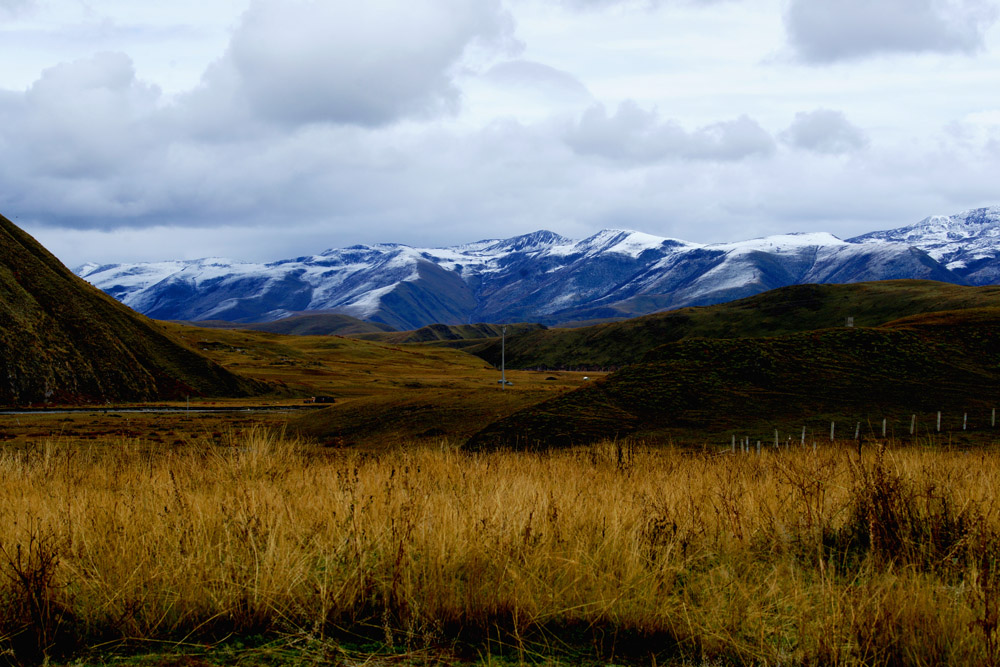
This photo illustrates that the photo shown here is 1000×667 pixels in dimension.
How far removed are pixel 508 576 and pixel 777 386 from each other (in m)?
34.6

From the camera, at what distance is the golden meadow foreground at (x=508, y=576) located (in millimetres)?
4188

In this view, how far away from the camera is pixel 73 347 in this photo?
66875mm

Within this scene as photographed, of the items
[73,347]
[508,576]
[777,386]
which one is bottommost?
[777,386]

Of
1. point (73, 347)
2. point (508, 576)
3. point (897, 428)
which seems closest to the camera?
point (508, 576)

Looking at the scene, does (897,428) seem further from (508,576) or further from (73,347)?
(73,347)

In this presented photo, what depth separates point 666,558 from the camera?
4984 millimetres

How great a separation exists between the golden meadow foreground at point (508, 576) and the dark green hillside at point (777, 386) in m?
24.0

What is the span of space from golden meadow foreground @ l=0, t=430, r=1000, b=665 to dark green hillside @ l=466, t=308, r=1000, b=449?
23988 millimetres

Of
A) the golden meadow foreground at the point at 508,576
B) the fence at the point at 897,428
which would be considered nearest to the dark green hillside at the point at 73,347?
the fence at the point at 897,428

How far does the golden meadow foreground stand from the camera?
4.19 metres

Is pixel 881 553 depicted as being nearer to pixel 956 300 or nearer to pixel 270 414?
pixel 270 414

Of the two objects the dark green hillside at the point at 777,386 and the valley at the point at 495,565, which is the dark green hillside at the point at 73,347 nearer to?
the dark green hillside at the point at 777,386

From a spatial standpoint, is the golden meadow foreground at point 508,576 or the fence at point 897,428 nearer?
the golden meadow foreground at point 508,576

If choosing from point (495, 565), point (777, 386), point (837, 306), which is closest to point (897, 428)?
point (777, 386)
